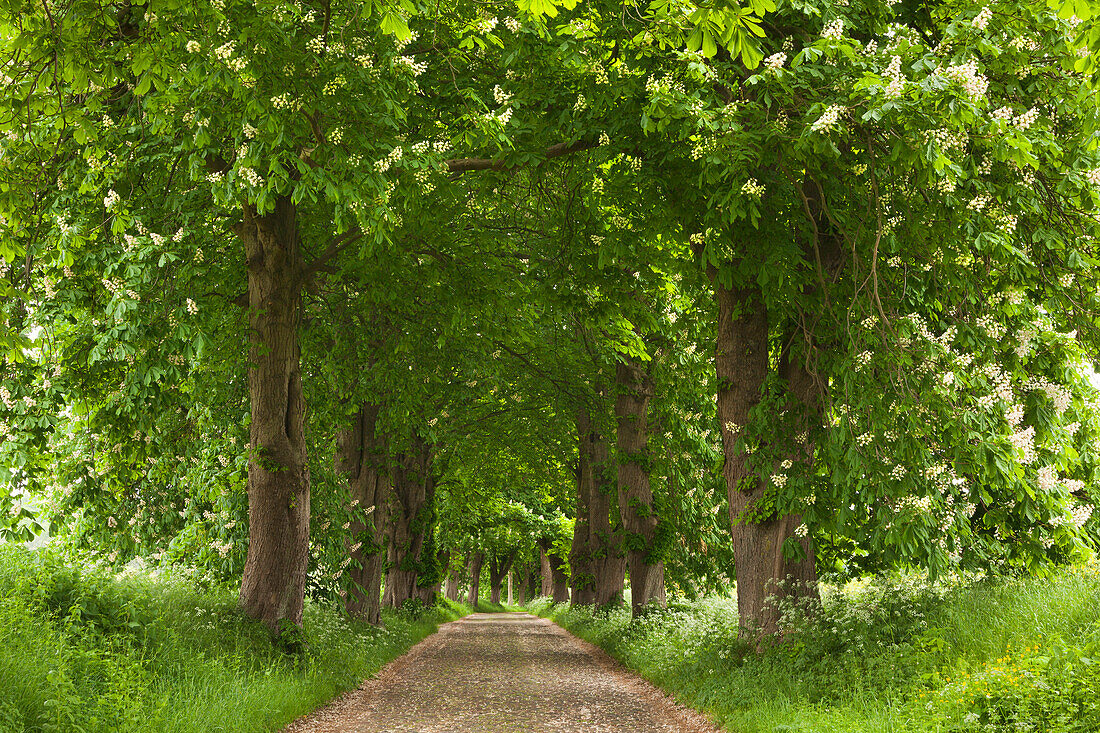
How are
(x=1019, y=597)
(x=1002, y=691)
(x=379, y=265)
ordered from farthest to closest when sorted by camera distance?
1. (x=379, y=265)
2. (x=1019, y=597)
3. (x=1002, y=691)

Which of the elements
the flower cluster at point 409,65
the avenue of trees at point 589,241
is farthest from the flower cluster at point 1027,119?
the flower cluster at point 409,65

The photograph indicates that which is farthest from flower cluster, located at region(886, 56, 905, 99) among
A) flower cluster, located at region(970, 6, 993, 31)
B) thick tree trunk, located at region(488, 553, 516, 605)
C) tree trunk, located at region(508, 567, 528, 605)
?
tree trunk, located at region(508, 567, 528, 605)

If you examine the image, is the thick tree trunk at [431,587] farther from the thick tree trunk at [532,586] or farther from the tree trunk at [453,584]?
the thick tree trunk at [532,586]

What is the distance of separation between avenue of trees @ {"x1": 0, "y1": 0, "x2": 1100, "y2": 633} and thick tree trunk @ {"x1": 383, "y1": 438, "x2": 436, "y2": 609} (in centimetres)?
966

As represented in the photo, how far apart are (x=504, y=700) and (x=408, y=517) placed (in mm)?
13535

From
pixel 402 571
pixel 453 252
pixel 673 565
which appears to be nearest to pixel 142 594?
pixel 453 252

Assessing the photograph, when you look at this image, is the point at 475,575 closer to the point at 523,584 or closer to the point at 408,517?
the point at 523,584

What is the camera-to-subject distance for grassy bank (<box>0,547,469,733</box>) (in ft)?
18.3

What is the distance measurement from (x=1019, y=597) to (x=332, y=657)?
8863 millimetres

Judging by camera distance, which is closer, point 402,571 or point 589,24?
point 589,24

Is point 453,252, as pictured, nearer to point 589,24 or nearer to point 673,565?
point 589,24

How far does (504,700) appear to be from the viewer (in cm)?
1115

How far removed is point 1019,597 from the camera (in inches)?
299

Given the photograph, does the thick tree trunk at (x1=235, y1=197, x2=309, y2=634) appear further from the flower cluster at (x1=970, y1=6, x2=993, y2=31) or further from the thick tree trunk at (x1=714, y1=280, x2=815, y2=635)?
the flower cluster at (x1=970, y1=6, x2=993, y2=31)
